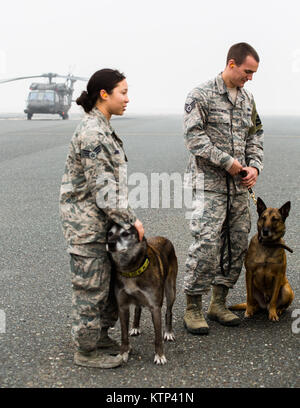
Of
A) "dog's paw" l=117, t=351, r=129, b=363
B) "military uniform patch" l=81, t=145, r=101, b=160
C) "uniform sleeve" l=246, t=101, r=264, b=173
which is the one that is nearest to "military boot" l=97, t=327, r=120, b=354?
"dog's paw" l=117, t=351, r=129, b=363

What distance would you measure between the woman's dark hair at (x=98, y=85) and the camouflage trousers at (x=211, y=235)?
1.31m

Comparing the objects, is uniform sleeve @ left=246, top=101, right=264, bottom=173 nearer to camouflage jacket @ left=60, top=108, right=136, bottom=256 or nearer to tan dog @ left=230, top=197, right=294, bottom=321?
tan dog @ left=230, top=197, right=294, bottom=321

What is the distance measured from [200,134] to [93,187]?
4.08ft

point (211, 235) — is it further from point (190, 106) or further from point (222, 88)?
point (222, 88)

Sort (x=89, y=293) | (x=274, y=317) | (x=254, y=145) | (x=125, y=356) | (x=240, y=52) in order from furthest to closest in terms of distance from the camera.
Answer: (x=254, y=145)
(x=274, y=317)
(x=240, y=52)
(x=125, y=356)
(x=89, y=293)

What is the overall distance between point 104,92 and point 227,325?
2147mm

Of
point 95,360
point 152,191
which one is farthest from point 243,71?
point 152,191

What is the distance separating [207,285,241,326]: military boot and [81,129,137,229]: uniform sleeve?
1489 mm

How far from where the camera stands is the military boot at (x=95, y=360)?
12.5ft

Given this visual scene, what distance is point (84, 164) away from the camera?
3.50 meters

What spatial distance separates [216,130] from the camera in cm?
449

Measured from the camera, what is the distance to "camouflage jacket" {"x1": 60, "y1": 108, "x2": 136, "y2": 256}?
3482 mm

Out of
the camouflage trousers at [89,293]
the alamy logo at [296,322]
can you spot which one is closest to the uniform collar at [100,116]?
the camouflage trousers at [89,293]

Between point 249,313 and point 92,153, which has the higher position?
point 92,153
